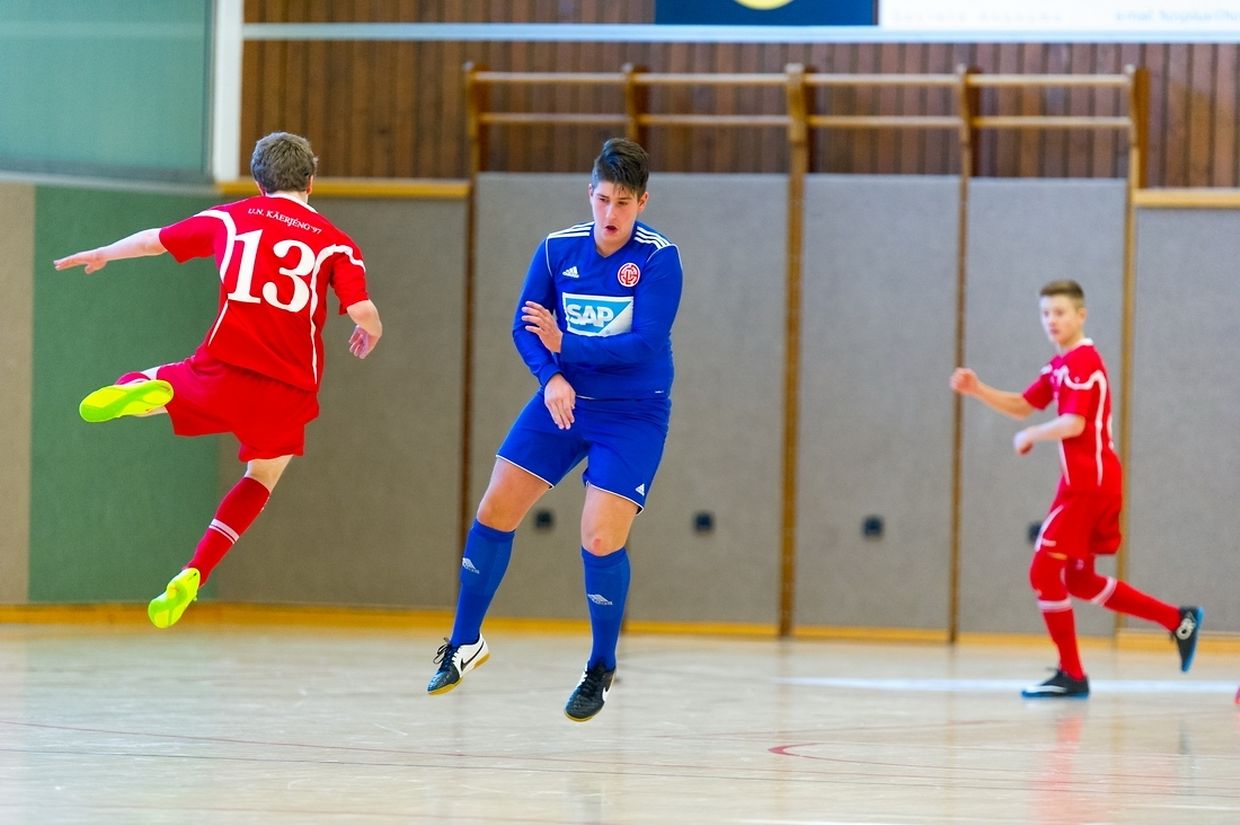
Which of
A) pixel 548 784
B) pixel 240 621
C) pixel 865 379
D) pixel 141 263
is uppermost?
pixel 141 263

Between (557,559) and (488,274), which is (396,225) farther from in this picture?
(557,559)

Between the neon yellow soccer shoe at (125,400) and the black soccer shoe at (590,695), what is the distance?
1402mm

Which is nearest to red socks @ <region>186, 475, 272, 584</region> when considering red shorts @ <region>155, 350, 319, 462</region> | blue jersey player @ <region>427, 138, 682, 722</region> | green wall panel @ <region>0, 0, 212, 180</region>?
red shorts @ <region>155, 350, 319, 462</region>

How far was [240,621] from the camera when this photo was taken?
8977 mm

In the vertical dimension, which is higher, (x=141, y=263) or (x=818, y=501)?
(x=141, y=263)

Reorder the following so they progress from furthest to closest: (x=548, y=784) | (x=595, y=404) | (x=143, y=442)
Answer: (x=143, y=442), (x=595, y=404), (x=548, y=784)

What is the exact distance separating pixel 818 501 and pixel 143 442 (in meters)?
3.66

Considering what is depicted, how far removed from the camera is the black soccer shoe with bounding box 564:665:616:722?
4504mm

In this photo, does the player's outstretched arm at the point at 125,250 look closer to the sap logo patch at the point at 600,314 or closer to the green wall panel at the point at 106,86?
the sap logo patch at the point at 600,314

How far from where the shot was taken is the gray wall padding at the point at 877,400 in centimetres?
892

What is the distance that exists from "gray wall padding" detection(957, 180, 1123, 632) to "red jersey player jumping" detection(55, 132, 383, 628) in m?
4.98

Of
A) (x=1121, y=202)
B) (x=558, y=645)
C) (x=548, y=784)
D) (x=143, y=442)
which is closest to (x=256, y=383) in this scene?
(x=548, y=784)

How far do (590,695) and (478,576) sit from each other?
1.59 feet

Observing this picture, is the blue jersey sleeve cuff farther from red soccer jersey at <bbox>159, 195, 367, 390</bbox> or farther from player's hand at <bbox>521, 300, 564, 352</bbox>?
red soccer jersey at <bbox>159, 195, 367, 390</bbox>
